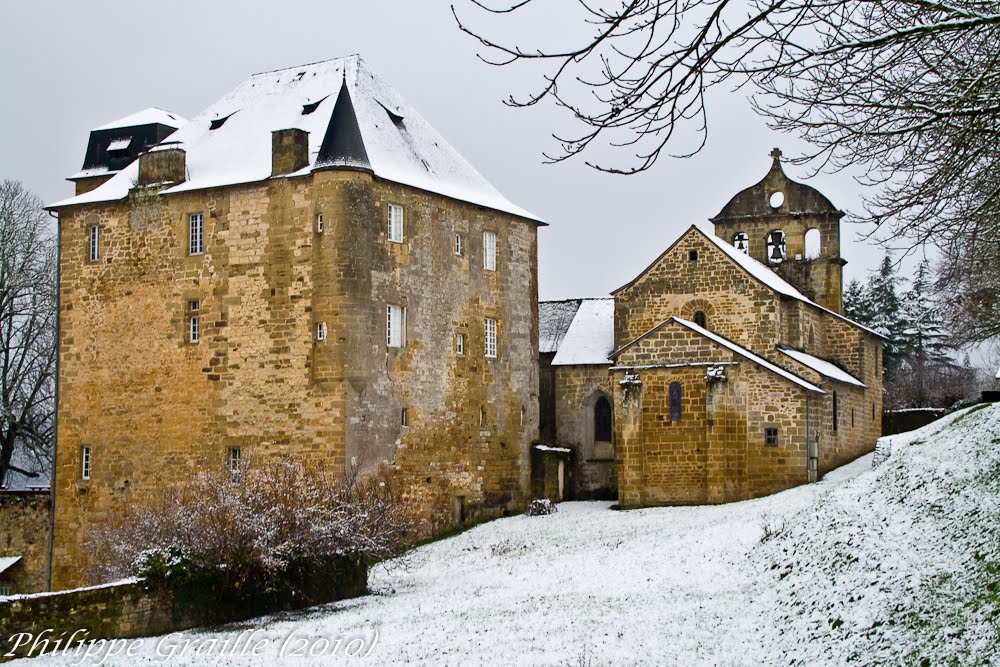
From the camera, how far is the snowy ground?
51.0 feet

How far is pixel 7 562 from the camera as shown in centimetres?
3784

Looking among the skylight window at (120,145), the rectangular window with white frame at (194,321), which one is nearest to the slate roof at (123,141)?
the skylight window at (120,145)

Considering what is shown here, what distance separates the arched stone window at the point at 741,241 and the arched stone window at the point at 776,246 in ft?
2.37

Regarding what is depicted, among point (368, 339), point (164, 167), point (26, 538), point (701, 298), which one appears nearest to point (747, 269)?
point (701, 298)

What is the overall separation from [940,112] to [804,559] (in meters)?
9.91

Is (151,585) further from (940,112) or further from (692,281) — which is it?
(692,281)

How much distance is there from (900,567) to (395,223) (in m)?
20.9

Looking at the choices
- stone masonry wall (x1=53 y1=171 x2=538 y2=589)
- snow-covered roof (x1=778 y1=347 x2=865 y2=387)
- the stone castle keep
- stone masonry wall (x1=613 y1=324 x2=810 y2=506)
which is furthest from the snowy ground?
snow-covered roof (x1=778 y1=347 x2=865 y2=387)

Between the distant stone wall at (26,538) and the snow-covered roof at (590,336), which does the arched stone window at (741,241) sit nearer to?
the snow-covered roof at (590,336)

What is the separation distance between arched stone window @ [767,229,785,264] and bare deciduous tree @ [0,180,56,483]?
2503 centimetres

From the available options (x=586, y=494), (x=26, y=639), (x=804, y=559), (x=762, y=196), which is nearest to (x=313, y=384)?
(x=586, y=494)

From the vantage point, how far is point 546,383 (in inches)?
1665

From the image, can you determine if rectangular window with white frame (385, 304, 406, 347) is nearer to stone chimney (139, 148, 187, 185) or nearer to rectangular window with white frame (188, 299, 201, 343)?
rectangular window with white frame (188, 299, 201, 343)

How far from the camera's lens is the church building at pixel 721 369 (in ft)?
114
